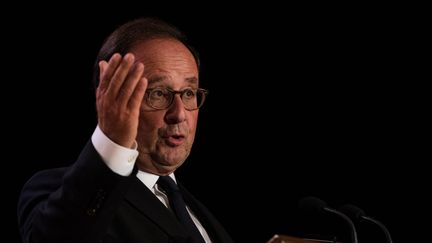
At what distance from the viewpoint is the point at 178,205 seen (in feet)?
7.36

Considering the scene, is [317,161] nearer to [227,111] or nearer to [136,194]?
[227,111]

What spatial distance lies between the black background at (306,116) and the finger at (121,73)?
2.22 m

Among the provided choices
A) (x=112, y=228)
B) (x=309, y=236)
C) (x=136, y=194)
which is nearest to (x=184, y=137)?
(x=136, y=194)

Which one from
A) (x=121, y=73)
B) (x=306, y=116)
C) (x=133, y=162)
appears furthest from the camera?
(x=306, y=116)

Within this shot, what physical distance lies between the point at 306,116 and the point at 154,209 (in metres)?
2.12

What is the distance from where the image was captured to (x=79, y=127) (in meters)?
3.18

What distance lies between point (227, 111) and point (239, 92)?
0.15 metres

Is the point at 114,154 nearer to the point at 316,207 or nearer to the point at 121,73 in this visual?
the point at 121,73

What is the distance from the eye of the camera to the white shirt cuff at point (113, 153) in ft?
5.29

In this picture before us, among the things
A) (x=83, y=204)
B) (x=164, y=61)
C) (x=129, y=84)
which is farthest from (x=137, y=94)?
(x=164, y=61)

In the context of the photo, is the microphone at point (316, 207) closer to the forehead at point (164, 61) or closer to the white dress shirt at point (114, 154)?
the forehead at point (164, 61)

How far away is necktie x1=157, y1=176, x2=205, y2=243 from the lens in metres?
2.17

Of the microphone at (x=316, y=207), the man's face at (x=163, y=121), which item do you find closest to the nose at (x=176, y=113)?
the man's face at (x=163, y=121)

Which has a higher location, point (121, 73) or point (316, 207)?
point (121, 73)
